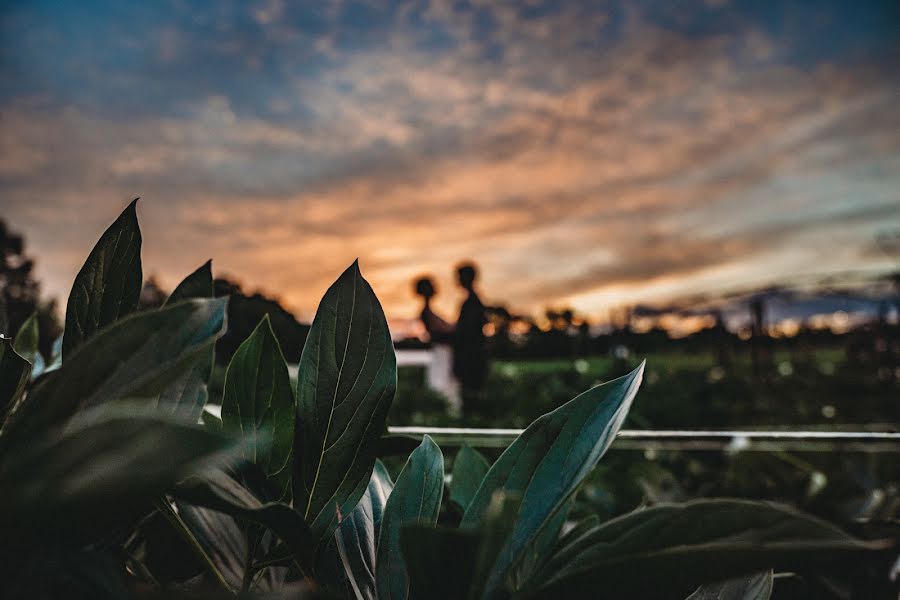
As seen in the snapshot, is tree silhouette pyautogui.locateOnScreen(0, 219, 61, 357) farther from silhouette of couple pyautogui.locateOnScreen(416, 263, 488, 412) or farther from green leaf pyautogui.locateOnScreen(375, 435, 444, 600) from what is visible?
silhouette of couple pyautogui.locateOnScreen(416, 263, 488, 412)

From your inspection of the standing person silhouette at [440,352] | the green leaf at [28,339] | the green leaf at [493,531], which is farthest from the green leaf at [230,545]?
the standing person silhouette at [440,352]

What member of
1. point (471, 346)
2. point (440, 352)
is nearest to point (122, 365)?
point (440, 352)

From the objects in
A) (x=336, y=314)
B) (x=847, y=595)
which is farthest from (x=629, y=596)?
(x=847, y=595)

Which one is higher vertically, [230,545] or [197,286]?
[197,286]

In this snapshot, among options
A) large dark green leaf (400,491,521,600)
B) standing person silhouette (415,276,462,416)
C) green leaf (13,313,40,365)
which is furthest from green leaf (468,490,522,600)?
standing person silhouette (415,276,462,416)

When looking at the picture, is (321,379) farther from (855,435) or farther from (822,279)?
(822,279)

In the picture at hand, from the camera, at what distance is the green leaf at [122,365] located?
15cm

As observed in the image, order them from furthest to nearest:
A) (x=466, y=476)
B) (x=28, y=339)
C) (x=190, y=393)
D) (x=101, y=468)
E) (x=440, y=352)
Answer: (x=440, y=352), (x=28, y=339), (x=466, y=476), (x=190, y=393), (x=101, y=468)

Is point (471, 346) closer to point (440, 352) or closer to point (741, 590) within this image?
point (440, 352)

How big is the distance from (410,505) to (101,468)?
0.15 meters

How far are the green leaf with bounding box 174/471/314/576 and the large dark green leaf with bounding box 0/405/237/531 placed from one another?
2.1 inches

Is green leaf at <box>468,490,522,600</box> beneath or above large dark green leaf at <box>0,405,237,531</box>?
beneath

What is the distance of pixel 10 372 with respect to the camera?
0.88ft

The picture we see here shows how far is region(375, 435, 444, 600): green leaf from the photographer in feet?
0.79
